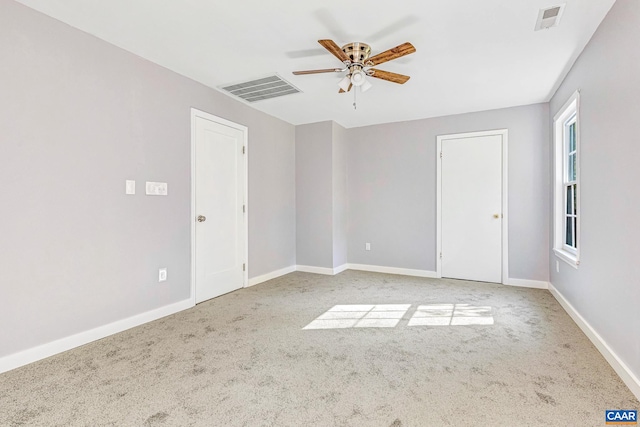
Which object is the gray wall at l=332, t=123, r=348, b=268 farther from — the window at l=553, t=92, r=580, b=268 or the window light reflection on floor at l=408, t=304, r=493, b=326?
the window at l=553, t=92, r=580, b=268

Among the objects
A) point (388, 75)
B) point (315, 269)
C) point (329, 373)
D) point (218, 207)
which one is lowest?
point (329, 373)

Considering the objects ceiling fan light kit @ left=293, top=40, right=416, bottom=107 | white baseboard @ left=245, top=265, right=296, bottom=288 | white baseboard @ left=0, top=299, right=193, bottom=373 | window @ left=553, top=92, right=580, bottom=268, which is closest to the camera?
white baseboard @ left=0, top=299, right=193, bottom=373

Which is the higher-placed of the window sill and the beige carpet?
the window sill

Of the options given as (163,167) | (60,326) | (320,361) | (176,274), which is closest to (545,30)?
(320,361)

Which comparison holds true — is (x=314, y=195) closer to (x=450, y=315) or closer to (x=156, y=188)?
(x=156, y=188)

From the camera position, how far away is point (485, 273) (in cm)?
464

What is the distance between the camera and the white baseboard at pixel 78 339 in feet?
7.15

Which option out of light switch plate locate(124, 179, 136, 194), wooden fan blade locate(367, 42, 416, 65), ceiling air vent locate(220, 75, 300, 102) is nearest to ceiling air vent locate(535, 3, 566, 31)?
wooden fan blade locate(367, 42, 416, 65)

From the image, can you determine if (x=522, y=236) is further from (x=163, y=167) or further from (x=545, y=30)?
(x=163, y=167)

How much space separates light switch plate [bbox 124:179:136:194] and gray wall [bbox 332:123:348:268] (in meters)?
2.97

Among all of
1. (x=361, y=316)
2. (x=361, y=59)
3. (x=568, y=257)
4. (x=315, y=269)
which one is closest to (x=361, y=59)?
(x=361, y=59)

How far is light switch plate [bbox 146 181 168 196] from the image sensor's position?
308 centimetres

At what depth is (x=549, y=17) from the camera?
2355 mm

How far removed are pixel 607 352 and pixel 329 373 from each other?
6.50 ft
